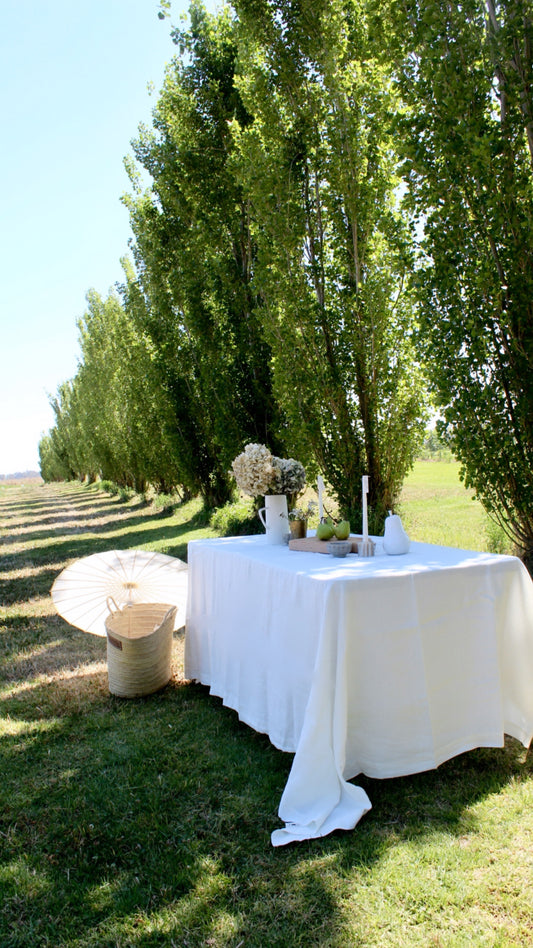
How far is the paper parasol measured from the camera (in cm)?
454

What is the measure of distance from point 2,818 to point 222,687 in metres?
1.52

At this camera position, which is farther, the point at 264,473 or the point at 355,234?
the point at 355,234

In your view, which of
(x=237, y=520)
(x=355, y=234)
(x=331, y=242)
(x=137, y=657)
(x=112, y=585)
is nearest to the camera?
(x=137, y=657)

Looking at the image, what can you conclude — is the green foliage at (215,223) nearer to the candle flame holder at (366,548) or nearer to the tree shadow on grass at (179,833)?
the candle flame holder at (366,548)

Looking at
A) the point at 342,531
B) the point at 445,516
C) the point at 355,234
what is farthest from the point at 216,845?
the point at 445,516

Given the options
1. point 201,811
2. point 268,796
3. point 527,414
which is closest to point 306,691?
point 268,796

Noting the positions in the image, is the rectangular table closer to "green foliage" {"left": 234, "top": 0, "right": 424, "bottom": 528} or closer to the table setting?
the table setting

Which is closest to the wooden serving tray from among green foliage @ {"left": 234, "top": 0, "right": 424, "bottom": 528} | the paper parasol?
the paper parasol

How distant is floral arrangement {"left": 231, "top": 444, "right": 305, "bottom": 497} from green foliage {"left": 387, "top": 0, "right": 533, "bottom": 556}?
1.62 meters

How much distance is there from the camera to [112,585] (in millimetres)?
4723

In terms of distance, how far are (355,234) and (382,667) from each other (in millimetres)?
5176

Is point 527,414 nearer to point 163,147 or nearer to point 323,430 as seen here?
point 323,430

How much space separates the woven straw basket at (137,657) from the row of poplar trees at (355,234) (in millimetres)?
2726

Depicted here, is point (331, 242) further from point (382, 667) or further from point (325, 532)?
point (382, 667)
